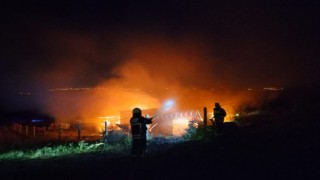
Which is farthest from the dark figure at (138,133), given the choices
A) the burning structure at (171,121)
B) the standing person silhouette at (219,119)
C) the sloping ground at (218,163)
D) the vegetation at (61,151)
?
the burning structure at (171,121)

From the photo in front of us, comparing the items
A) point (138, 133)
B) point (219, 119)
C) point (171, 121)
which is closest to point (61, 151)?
point (138, 133)

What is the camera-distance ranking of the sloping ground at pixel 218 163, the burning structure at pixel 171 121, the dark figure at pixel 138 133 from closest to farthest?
the sloping ground at pixel 218 163 < the dark figure at pixel 138 133 < the burning structure at pixel 171 121

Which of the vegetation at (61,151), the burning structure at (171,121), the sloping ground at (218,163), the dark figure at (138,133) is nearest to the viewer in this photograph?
the sloping ground at (218,163)

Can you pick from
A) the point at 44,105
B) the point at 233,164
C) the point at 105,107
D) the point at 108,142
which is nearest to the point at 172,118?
the point at 108,142

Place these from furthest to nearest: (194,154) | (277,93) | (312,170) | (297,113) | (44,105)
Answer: (44,105) → (277,93) → (297,113) → (194,154) → (312,170)

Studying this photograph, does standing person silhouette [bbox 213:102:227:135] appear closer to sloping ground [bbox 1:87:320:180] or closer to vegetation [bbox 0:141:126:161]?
sloping ground [bbox 1:87:320:180]

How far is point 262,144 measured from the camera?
13016 millimetres

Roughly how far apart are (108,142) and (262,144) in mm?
8006

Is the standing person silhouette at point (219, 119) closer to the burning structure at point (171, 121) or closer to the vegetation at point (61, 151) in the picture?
the vegetation at point (61, 151)

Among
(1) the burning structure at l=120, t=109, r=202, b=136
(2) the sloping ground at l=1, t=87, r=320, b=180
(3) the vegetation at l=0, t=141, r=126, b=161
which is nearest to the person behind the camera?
(2) the sloping ground at l=1, t=87, r=320, b=180

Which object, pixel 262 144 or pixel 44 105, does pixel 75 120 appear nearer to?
pixel 44 105

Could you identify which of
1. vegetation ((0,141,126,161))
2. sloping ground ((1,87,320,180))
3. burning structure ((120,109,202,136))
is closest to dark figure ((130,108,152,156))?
sloping ground ((1,87,320,180))

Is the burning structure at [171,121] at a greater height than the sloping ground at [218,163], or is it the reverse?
the burning structure at [171,121]

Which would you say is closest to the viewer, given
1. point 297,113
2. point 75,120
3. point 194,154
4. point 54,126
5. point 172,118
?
point 194,154
